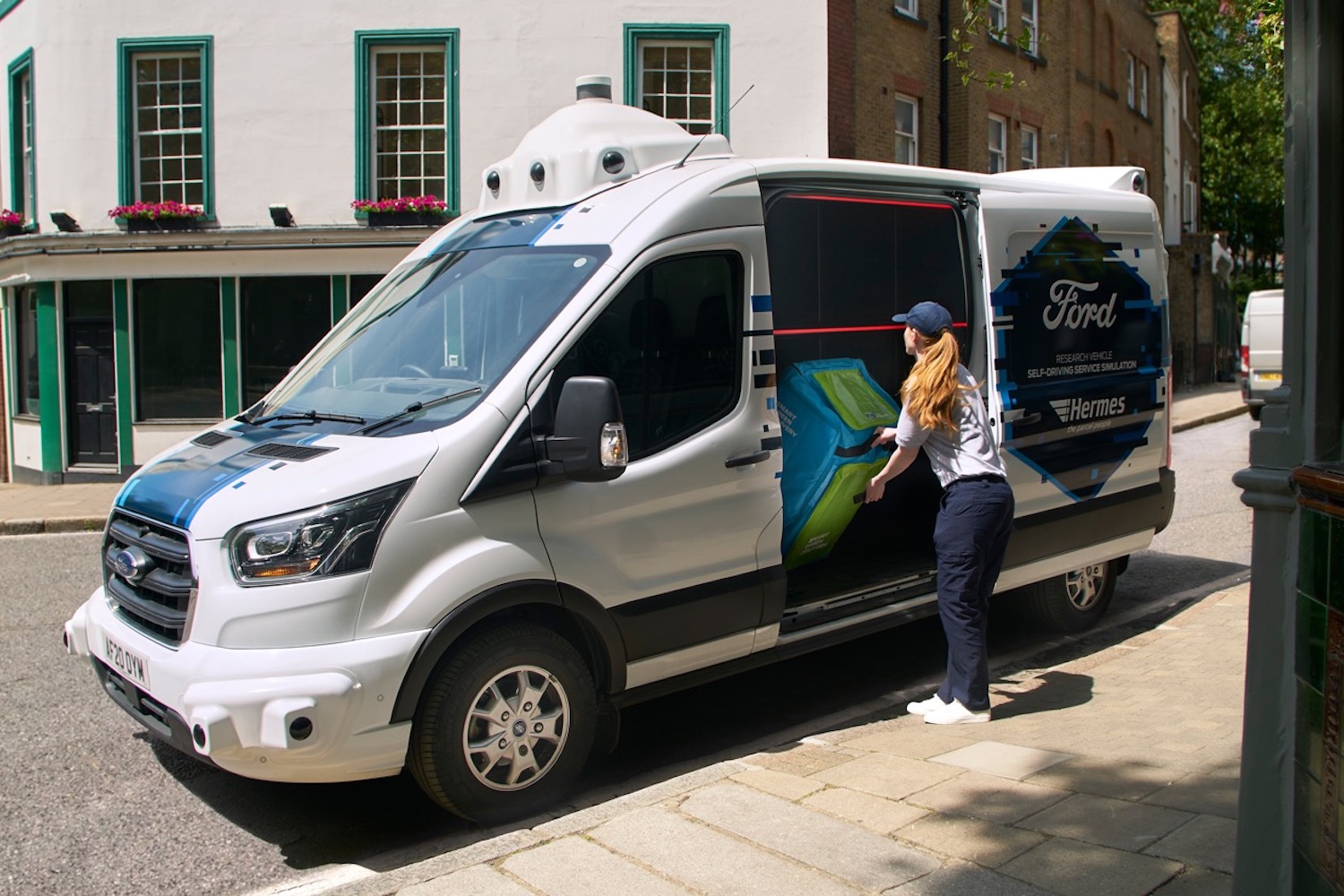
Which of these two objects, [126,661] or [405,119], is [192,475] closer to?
[126,661]

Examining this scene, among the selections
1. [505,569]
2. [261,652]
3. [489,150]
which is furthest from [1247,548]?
[489,150]

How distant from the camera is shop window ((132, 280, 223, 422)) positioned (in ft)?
58.1

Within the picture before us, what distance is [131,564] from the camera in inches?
183

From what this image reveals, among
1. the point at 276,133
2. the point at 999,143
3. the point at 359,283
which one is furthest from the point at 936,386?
the point at 999,143

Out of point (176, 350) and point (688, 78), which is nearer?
point (688, 78)

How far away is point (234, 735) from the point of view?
406 cm

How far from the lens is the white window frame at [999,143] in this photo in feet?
73.3

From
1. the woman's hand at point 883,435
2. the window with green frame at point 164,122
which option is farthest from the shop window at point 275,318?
the woman's hand at point 883,435

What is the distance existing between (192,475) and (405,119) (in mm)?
13861

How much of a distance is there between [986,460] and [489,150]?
1300 centimetres

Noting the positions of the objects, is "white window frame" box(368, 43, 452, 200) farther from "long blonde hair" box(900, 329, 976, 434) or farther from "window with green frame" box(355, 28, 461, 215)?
"long blonde hair" box(900, 329, 976, 434)

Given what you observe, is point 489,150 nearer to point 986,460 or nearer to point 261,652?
point 986,460

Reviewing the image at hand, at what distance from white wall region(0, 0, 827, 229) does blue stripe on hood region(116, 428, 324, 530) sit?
12791mm

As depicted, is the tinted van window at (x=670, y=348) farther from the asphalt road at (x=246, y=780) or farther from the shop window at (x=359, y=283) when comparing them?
the shop window at (x=359, y=283)
